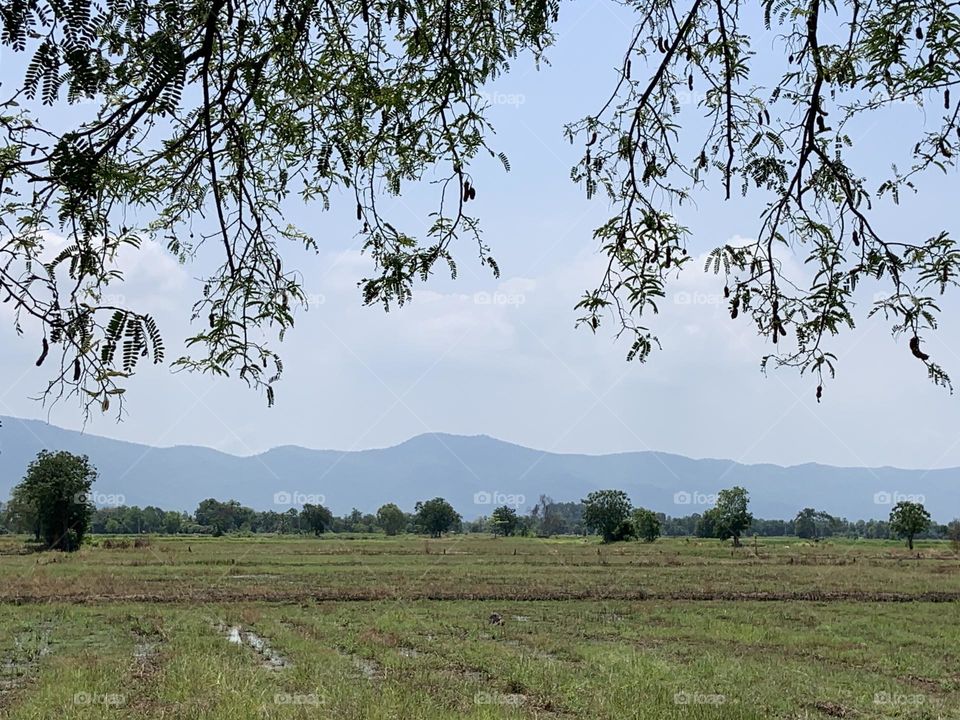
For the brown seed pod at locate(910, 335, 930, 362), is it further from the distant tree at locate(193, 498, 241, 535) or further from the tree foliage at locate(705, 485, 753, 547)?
the distant tree at locate(193, 498, 241, 535)

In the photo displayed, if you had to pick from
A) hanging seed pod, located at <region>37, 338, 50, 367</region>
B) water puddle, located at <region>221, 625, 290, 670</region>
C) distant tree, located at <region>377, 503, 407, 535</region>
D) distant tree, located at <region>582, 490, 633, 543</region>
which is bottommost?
distant tree, located at <region>377, 503, 407, 535</region>

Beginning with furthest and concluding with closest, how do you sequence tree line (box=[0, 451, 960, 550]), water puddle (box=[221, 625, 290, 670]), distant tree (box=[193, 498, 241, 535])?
distant tree (box=[193, 498, 241, 535]), tree line (box=[0, 451, 960, 550]), water puddle (box=[221, 625, 290, 670])

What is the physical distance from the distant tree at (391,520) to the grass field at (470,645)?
93903 mm

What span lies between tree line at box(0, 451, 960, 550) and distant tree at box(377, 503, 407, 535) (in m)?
0.17

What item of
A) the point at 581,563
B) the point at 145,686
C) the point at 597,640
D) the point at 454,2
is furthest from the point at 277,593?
the point at 454,2

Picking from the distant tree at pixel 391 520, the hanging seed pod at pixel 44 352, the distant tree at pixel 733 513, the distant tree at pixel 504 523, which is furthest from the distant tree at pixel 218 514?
the hanging seed pod at pixel 44 352

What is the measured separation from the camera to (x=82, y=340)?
7.78ft

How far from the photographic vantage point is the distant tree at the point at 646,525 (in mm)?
98000

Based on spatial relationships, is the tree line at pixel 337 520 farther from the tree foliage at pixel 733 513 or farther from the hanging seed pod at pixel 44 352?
the hanging seed pod at pixel 44 352

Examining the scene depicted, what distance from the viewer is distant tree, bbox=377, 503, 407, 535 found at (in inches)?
5098

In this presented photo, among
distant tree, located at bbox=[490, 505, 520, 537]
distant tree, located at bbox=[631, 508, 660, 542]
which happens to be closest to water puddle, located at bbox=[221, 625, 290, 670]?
distant tree, located at bbox=[631, 508, 660, 542]

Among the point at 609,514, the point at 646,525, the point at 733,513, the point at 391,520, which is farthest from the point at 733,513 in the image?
the point at 391,520

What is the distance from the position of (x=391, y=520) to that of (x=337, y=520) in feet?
69.1

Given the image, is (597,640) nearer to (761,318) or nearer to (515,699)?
(515,699)
